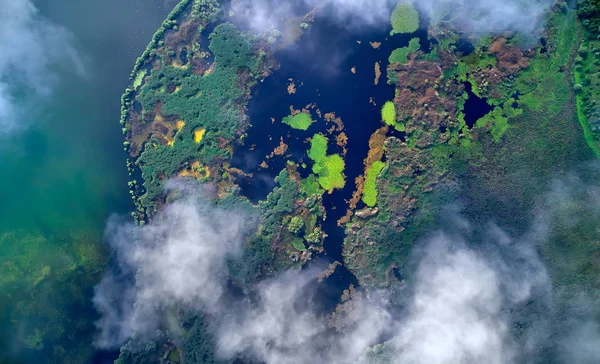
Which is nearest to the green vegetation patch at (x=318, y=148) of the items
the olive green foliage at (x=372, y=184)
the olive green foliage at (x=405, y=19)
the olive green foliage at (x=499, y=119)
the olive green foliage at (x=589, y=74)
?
the olive green foliage at (x=372, y=184)

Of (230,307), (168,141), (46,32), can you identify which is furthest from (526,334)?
(46,32)

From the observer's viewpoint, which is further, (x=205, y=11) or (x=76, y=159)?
(x=76, y=159)

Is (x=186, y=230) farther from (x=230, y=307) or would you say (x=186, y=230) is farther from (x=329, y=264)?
(x=329, y=264)

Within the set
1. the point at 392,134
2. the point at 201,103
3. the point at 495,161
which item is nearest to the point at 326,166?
the point at 392,134

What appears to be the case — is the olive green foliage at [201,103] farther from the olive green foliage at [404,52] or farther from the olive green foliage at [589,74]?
the olive green foliage at [589,74]

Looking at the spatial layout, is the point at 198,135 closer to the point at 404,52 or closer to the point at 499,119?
the point at 404,52

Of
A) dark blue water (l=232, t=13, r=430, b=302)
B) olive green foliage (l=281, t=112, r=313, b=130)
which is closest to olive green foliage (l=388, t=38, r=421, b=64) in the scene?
dark blue water (l=232, t=13, r=430, b=302)
